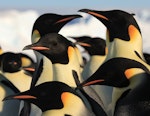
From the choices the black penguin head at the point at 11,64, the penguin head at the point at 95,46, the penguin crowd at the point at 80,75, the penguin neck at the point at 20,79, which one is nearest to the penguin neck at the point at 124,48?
the penguin crowd at the point at 80,75

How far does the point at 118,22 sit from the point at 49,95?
70.0 inches

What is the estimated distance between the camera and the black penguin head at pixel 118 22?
5906 millimetres

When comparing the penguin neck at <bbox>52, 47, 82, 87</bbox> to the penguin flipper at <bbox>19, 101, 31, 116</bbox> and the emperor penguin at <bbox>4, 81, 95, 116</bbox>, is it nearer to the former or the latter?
the penguin flipper at <bbox>19, 101, 31, 116</bbox>

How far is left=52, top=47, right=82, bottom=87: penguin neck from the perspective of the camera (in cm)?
523

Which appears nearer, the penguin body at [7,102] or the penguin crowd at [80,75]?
the penguin crowd at [80,75]

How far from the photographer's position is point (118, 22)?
5980 millimetres

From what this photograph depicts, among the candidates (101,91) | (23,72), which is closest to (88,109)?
(101,91)

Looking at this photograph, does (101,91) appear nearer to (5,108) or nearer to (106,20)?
(106,20)

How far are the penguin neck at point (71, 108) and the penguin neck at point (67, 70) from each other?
28.2 inches

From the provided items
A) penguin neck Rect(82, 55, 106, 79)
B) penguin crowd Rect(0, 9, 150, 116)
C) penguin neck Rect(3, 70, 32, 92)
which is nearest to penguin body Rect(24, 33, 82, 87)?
penguin crowd Rect(0, 9, 150, 116)

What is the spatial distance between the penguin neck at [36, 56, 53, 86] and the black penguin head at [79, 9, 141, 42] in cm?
66

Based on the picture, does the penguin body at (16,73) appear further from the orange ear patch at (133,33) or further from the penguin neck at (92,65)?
the orange ear patch at (133,33)

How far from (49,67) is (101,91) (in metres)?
0.64

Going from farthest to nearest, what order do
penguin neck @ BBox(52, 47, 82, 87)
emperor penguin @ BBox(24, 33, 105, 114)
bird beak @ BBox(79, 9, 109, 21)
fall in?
bird beak @ BBox(79, 9, 109, 21) < emperor penguin @ BBox(24, 33, 105, 114) < penguin neck @ BBox(52, 47, 82, 87)
